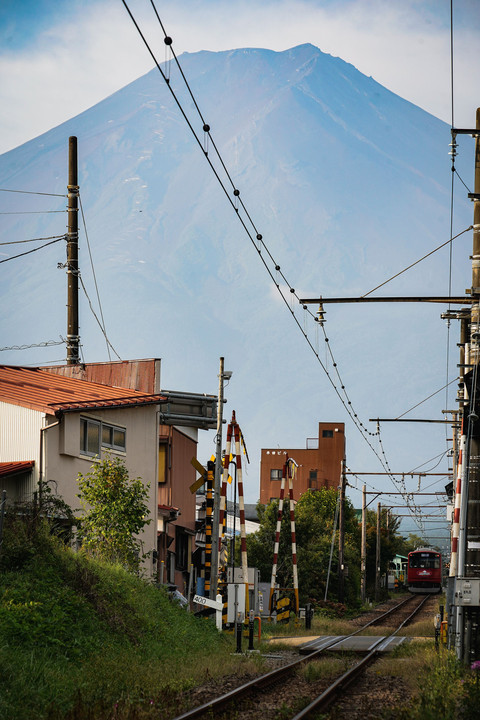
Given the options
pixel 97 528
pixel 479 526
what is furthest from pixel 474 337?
pixel 97 528

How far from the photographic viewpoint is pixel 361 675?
20.3 metres

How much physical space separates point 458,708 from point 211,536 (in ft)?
56.7

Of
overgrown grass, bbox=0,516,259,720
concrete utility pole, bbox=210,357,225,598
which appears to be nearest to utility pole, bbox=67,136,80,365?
concrete utility pole, bbox=210,357,225,598

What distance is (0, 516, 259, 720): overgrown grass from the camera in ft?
44.2

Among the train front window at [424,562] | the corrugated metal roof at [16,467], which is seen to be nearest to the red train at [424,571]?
the train front window at [424,562]

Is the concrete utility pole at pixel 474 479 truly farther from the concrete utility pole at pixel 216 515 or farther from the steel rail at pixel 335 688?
the concrete utility pole at pixel 216 515

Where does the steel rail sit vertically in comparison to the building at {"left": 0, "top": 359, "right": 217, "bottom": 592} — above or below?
below

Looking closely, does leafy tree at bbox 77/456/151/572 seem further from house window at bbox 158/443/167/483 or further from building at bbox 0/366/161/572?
house window at bbox 158/443/167/483

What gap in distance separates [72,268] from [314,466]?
8118 centimetres

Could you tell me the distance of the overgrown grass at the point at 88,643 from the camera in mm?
13461

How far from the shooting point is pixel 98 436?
2983 centimetres

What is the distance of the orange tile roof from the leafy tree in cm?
210

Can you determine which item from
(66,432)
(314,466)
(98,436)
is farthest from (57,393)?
(314,466)

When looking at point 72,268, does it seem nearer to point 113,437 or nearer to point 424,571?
point 113,437
